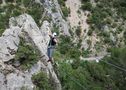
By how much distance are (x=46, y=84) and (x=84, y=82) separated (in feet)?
50.4

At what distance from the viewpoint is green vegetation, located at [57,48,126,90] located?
41.8 m

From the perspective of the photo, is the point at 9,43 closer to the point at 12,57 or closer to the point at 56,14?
the point at 12,57

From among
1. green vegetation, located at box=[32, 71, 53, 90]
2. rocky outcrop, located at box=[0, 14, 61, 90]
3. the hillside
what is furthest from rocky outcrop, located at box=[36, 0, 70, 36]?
green vegetation, located at box=[32, 71, 53, 90]

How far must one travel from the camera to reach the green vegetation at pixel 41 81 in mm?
28703

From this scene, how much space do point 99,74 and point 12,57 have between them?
22127 mm

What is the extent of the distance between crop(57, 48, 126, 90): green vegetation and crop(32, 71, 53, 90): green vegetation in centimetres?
1028

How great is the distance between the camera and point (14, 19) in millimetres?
38219

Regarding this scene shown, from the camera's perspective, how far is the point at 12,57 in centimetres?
2927

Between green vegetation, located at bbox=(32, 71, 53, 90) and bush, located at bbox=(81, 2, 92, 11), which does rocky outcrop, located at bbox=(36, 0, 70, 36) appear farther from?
green vegetation, located at bbox=(32, 71, 53, 90)

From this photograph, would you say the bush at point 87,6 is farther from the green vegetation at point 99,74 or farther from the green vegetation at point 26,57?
the green vegetation at point 26,57

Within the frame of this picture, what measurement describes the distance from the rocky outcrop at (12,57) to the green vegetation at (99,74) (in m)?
7.90

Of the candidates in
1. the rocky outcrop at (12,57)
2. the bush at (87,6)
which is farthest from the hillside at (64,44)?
the bush at (87,6)

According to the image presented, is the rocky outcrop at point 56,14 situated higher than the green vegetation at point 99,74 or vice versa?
the rocky outcrop at point 56,14

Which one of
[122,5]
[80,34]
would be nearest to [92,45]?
[80,34]
